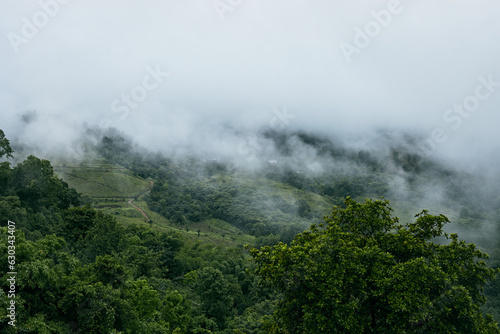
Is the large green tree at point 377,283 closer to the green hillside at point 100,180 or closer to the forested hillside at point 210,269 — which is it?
the forested hillside at point 210,269

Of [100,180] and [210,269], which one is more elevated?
[100,180]

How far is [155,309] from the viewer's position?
25969 millimetres

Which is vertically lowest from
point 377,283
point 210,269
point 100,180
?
point 210,269

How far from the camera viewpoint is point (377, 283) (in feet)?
46.3

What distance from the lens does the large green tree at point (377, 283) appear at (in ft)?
45.3

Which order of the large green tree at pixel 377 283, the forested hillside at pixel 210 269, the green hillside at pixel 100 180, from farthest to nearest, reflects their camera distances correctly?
the green hillside at pixel 100 180 → the forested hillside at pixel 210 269 → the large green tree at pixel 377 283

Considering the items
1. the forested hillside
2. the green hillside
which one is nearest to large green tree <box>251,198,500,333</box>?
the forested hillside

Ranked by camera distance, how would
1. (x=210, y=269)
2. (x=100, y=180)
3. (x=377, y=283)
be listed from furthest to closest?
1. (x=100, y=180)
2. (x=210, y=269)
3. (x=377, y=283)

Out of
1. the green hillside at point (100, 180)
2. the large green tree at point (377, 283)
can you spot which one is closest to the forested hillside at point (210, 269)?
the large green tree at point (377, 283)

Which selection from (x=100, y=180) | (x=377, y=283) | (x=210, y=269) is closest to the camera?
(x=377, y=283)

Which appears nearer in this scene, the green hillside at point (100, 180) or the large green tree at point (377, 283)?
the large green tree at point (377, 283)

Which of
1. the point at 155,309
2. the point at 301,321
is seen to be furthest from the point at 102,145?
the point at 301,321

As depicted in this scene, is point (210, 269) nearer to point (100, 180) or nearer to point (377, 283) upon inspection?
point (377, 283)

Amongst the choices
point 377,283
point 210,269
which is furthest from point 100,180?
point 377,283
